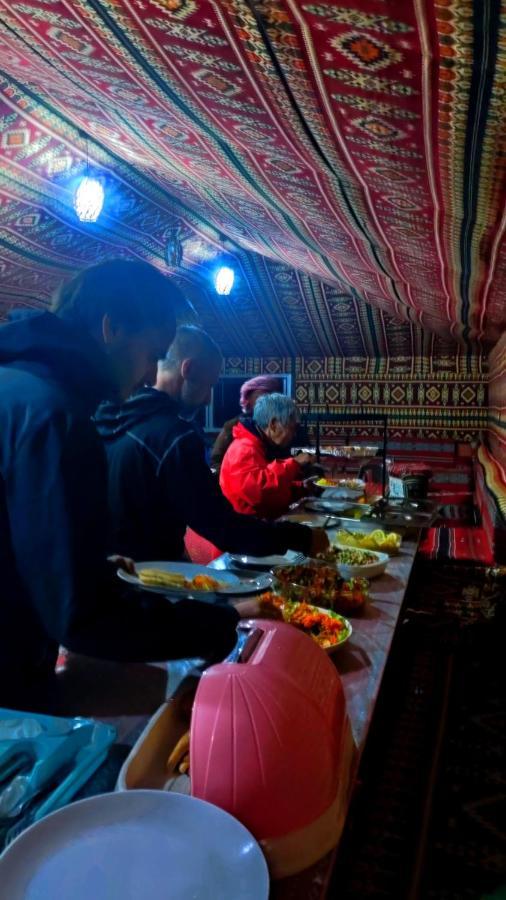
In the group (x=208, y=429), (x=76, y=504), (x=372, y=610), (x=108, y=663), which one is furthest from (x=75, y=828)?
(x=208, y=429)

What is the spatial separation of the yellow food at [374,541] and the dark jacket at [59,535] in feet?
4.75

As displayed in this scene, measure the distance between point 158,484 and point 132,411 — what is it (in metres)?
0.27

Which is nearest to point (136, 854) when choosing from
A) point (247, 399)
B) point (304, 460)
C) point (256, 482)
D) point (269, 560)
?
point (269, 560)

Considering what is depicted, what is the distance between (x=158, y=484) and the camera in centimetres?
193

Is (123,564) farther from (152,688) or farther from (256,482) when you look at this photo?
(256,482)

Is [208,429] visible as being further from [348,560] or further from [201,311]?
[348,560]

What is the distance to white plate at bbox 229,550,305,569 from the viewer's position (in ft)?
6.80

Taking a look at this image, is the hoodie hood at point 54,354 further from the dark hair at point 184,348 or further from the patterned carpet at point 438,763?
the patterned carpet at point 438,763

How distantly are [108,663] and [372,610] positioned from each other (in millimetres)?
821

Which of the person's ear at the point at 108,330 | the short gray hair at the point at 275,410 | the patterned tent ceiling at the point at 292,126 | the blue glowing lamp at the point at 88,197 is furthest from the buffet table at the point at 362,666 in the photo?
the blue glowing lamp at the point at 88,197

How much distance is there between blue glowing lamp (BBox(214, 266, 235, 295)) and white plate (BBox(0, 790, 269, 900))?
6714 millimetres

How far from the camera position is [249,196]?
3383mm

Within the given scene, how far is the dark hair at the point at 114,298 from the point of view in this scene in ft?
4.11

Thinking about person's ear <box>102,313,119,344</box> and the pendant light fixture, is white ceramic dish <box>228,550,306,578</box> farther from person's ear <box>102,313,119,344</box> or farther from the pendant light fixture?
the pendant light fixture
